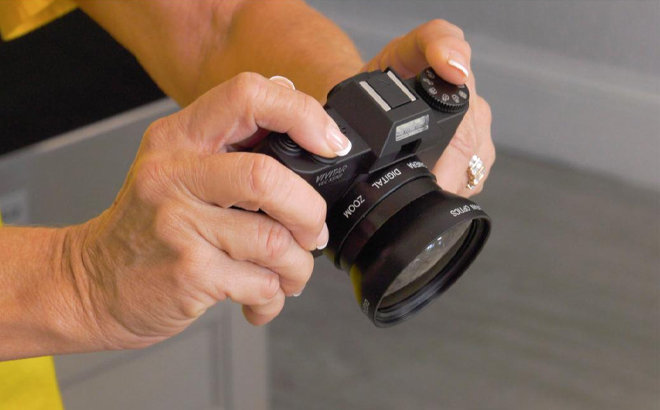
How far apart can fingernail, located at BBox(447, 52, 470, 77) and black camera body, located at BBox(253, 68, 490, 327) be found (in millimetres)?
19

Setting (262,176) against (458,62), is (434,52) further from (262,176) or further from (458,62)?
(262,176)

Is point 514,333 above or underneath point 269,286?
underneath

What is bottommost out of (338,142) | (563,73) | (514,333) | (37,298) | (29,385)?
(514,333)

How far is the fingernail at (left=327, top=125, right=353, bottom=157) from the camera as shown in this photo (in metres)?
0.58

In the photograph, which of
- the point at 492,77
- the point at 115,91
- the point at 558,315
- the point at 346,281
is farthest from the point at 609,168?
the point at 115,91

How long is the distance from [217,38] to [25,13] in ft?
0.72

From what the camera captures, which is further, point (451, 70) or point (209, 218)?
point (451, 70)

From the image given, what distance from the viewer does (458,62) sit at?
27.6 inches

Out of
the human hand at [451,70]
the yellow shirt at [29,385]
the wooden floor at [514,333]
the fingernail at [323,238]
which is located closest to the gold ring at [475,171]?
the human hand at [451,70]

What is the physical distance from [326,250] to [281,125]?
0.52ft

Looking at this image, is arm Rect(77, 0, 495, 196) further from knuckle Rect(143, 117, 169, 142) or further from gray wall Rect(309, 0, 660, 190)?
gray wall Rect(309, 0, 660, 190)

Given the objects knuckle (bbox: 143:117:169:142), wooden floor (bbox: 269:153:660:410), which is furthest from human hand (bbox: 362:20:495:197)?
wooden floor (bbox: 269:153:660:410)

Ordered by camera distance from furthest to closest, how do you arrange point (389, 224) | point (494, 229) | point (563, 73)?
point (563, 73) < point (494, 229) < point (389, 224)

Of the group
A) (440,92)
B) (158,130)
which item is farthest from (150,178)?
(440,92)
